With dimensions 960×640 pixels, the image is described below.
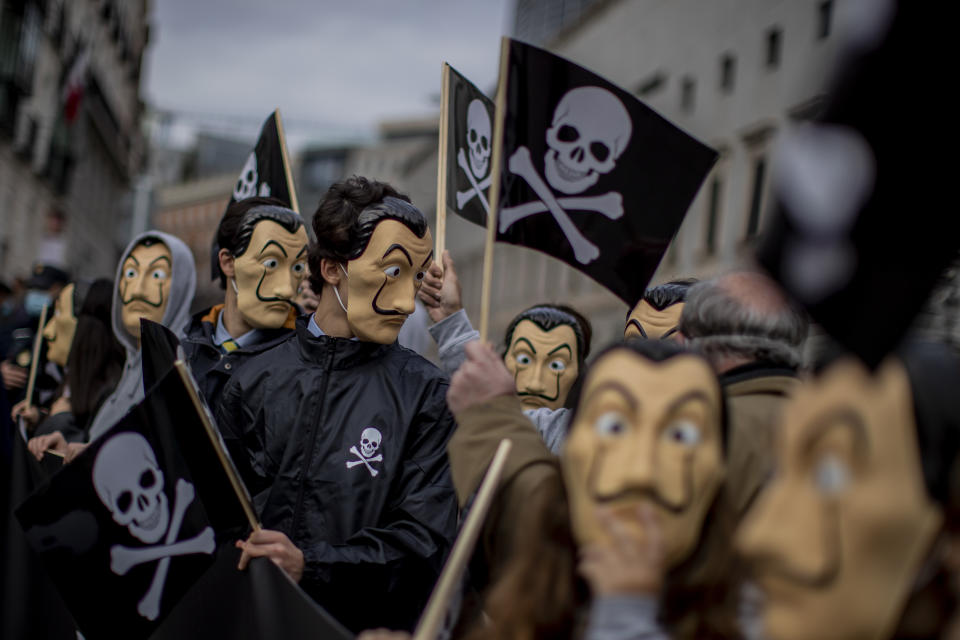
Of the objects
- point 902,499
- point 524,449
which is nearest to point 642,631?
point 902,499

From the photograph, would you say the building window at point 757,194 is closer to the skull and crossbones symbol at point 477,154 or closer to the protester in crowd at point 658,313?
the protester in crowd at point 658,313

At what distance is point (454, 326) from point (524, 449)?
121 centimetres

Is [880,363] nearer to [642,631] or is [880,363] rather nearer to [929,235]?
[929,235]

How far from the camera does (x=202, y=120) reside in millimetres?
33250

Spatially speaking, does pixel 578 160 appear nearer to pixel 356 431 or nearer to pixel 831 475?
pixel 356 431

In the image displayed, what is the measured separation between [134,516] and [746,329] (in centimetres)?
164

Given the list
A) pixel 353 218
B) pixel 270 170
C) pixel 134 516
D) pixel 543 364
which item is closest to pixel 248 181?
pixel 270 170

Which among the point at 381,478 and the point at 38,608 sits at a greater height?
the point at 381,478

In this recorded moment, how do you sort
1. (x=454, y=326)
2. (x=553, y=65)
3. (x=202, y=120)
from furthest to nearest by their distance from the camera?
(x=202, y=120)
(x=454, y=326)
(x=553, y=65)

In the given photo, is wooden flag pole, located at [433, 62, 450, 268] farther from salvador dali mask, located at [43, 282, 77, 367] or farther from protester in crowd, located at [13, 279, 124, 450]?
salvador dali mask, located at [43, 282, 77, 367]

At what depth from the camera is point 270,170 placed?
593cm

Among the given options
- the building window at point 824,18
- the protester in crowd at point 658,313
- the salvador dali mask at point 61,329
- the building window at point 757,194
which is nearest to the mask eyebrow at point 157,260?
the salvador dali mask at point 61,329

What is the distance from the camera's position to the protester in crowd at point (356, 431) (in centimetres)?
345

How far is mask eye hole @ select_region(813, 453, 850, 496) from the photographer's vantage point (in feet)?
6.07
